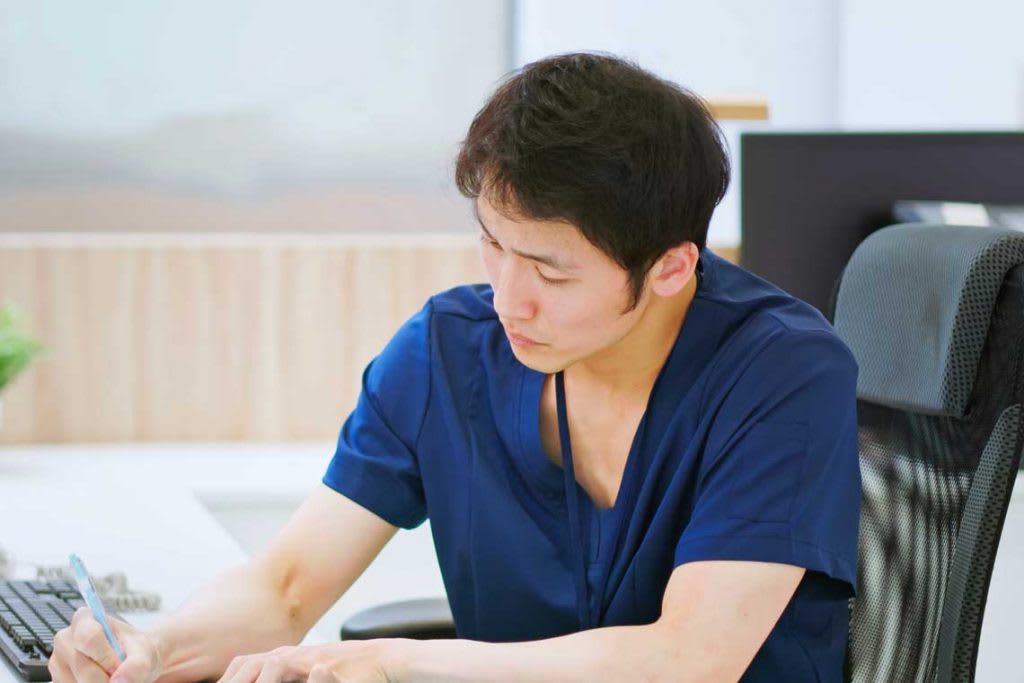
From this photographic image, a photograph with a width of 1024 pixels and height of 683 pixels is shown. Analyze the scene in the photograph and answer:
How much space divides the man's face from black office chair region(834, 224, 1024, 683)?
10.8 inches

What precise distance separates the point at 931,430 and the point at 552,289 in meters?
0.39

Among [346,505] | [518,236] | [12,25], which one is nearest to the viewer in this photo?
[518,236]

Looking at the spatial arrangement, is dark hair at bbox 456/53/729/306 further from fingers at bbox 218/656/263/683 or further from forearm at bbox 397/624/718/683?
fingers at bbox 218/656/263/683

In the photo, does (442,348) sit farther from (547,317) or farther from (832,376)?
(832,376)

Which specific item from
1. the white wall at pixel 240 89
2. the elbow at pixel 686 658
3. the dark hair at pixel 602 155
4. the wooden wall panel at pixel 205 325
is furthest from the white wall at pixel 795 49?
the elbow at pixel 686 658

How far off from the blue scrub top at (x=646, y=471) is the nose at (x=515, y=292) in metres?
0.17

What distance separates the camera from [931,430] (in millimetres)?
1313

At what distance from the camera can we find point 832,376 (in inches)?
48.1

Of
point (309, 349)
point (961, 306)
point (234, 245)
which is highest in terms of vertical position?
point (961, 306)

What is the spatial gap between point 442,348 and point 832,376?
1.27 feet

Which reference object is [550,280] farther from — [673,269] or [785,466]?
[785,466]

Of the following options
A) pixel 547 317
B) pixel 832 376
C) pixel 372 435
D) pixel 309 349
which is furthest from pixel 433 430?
pixel 309 349

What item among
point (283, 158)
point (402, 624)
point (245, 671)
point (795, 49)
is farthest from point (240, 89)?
point (245, 671)

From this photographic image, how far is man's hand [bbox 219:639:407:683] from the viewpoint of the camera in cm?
106
